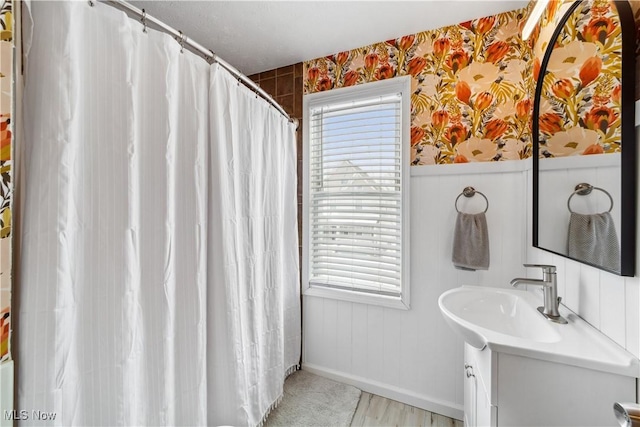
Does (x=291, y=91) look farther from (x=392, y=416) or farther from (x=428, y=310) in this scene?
(x=392, y=416)

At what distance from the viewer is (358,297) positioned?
187cm

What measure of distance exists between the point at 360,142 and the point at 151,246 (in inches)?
57.0

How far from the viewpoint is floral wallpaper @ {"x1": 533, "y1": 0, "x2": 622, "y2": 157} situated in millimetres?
858

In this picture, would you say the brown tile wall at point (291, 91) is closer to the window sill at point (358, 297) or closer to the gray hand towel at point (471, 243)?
the window sill at point (358, 297)

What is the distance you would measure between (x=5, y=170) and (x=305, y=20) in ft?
5.15

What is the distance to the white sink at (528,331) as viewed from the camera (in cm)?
77

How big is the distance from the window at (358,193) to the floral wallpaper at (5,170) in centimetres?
155

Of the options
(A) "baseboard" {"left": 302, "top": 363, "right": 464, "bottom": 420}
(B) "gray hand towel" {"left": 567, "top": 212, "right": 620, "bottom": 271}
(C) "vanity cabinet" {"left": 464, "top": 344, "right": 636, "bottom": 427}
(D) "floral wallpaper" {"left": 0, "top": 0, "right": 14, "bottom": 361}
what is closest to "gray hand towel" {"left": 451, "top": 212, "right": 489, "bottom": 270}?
(B) "gray hand towel" {"left": 567, "top": 212, "right": 620, "bottom": 271}

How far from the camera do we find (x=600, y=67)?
0.91 meters

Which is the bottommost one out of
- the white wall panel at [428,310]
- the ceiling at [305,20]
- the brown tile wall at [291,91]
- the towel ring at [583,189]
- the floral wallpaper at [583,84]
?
the white wall panel at [428,310]

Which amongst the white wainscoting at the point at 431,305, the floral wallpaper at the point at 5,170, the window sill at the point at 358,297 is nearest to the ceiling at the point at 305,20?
the white wainscoting at the point at 431,305

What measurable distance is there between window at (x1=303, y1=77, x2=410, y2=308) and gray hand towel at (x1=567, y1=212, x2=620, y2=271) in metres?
0.82

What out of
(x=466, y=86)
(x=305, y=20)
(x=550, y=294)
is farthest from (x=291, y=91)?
(x=550, y=294)

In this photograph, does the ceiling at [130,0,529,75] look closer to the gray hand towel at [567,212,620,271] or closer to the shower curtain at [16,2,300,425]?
the shower curtain at [16,2,300,425]
